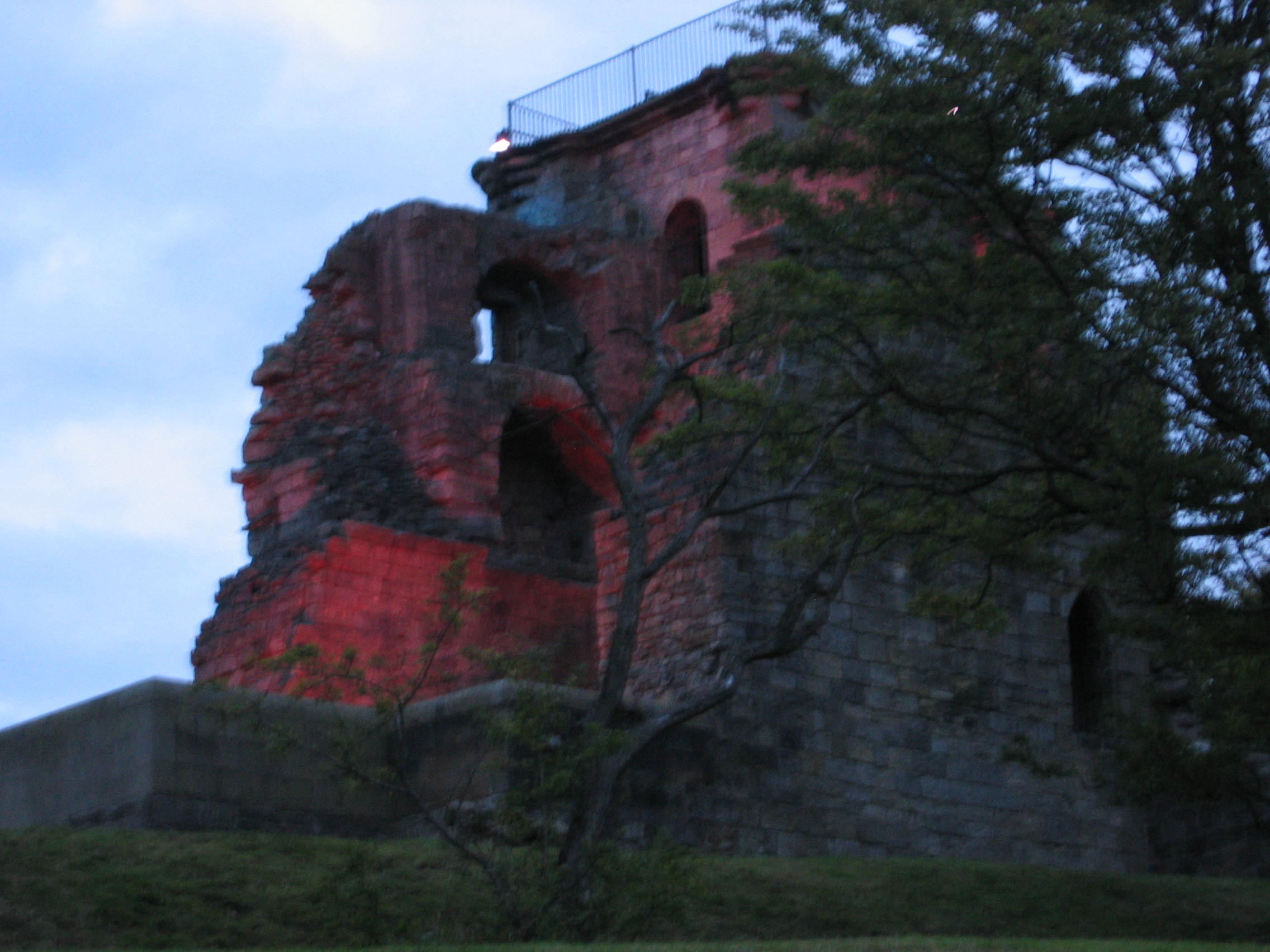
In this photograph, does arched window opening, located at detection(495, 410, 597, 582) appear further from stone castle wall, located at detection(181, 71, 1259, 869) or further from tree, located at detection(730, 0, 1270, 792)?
tree, located at detection(730, 0, 1270, 792)

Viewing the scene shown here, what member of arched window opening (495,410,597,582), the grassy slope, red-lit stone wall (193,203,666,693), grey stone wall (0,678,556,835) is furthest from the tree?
arched window opening (495,410,597,582)

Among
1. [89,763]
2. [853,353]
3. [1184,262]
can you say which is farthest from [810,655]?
[89,763]

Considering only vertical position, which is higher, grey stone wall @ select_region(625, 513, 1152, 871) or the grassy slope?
grey stone wall @ select_region(625, 513, 1152, 871)

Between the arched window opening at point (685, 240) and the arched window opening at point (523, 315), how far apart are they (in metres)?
1.54

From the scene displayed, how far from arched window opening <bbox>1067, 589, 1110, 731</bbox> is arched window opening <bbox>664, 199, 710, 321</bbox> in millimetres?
7570

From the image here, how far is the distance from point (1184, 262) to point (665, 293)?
12.3 metres

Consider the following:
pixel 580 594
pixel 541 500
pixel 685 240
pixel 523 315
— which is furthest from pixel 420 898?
pixel 685 240

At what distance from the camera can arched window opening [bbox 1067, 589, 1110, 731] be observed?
19.0 meters

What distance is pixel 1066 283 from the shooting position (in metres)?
13.4

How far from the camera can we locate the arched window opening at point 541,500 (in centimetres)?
2348

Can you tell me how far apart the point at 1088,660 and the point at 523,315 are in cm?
870

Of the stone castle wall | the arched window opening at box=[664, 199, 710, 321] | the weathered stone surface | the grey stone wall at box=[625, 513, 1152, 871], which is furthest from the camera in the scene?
the arched window opening at box=[664, 199, 710, 321]

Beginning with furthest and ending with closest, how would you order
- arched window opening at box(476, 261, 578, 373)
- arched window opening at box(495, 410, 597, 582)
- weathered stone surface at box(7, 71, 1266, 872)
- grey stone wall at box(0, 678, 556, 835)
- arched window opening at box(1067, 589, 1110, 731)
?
arched window opening at box(476, 261, 578, 373)
arched window opening at box(495, 410, 597, 582)
arched window opening at box(1067, 589, 1110, 731)
weathered stone surface at box(7, 71, 1266, 872)
grey stone wall at box(0, 678, 556, 835)

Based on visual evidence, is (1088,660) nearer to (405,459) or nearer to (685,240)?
(405,459)
